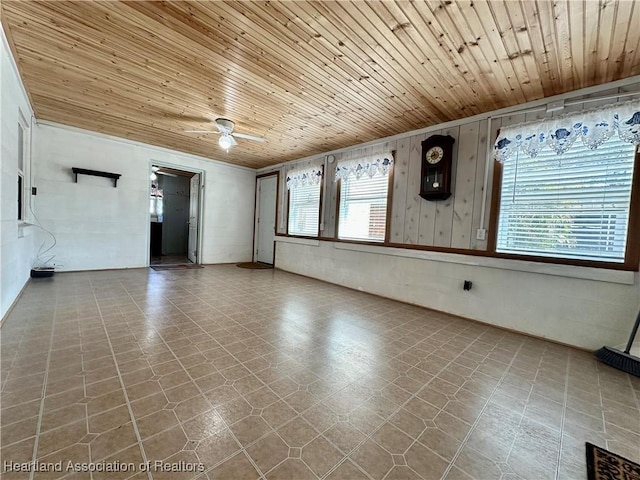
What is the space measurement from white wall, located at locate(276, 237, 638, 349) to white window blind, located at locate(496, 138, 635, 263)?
0.76ft

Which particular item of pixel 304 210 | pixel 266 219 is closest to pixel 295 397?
pixel 304 210

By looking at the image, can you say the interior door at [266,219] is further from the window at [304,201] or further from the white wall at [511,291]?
the white wall at [511,291]

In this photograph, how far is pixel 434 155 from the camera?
3629mm

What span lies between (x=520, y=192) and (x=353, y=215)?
2.45 m

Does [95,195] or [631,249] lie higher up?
[95,195]

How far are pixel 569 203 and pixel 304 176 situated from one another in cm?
424

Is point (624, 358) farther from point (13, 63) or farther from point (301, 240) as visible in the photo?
point (13, 63)

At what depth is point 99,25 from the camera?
2.11 metres

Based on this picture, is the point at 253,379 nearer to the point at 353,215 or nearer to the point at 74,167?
the point at 353,215

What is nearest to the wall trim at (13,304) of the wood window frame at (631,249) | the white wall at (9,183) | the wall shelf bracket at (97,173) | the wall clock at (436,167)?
the white wall at (9,183)

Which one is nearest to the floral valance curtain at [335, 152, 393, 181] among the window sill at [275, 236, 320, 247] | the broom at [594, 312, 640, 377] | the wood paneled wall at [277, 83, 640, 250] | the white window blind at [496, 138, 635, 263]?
the wood paneled wall at [277, 83, 640, 250]

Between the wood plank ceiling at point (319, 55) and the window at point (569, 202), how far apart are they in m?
0.71

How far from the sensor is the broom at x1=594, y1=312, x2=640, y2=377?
2.17 m

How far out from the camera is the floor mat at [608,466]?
1221mm
